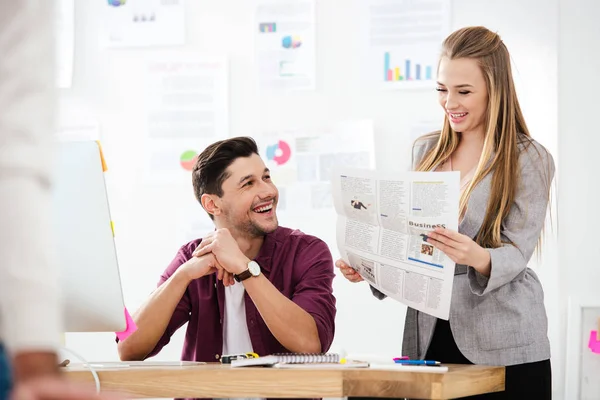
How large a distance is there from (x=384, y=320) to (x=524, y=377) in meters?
1.28

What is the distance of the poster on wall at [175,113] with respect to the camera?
125 inches

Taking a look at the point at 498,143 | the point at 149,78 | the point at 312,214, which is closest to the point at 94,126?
the point at 149,78

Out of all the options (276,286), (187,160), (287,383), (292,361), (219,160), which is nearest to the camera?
(287,383)

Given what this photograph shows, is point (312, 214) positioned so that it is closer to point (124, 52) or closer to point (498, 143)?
point (124, 52)

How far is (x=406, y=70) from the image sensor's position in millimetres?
3035

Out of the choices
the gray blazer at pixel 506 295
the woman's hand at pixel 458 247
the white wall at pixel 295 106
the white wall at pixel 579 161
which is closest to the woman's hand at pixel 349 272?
the gray blazer at pixel 506 295

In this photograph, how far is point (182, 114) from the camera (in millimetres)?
3188

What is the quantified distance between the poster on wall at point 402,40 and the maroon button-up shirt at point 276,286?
111 centimetres

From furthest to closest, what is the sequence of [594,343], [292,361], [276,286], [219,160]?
[594,343]
[219,160]
[276,286]
[292,361]

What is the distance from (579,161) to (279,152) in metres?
1.09

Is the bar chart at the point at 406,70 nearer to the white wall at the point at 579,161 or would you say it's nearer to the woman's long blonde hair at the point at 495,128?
the white wall at the point at 579,161

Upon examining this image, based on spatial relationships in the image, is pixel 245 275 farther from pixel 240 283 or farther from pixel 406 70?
pixel 406 70

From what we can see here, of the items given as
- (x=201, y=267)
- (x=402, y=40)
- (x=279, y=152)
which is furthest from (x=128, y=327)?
(x=402, y=40)

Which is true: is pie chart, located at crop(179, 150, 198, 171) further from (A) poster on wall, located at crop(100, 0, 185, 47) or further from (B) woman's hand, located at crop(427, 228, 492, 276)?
(B) woman's hand, located at crop(427, 228, 492, 276)
